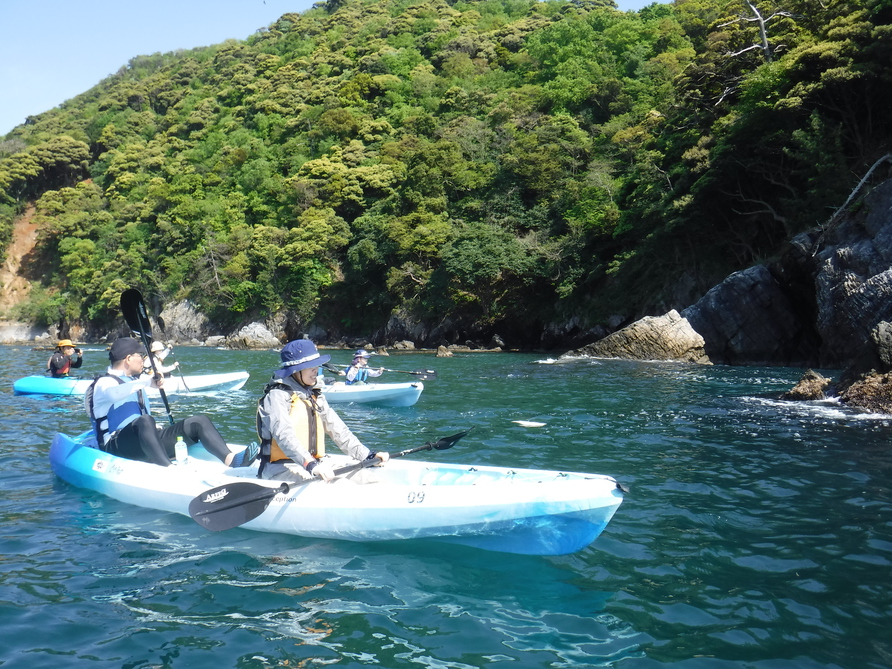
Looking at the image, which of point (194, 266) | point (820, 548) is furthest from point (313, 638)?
point (194, 266)

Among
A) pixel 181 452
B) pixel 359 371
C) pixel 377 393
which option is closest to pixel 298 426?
pixel 181 452

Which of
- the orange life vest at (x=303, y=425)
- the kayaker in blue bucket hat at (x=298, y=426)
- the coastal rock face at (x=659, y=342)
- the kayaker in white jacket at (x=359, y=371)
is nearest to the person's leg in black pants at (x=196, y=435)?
the kayaker in blue bucket hat at (x=298, y=426)

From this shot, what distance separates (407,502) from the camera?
462 centimetres

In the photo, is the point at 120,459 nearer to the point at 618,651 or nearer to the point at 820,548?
the point at 618,651

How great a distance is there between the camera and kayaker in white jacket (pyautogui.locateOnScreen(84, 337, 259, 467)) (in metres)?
6.25

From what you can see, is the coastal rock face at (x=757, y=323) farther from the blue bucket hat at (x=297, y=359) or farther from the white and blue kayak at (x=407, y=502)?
the blue bucket hat at (x=297, y=359)

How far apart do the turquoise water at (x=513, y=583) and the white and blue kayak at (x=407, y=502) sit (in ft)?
0.52

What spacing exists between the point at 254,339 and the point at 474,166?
16745 mm

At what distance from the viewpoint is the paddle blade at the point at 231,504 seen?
4.88m

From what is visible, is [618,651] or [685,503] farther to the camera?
[685,503]

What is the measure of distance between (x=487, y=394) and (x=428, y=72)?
49.7 meters

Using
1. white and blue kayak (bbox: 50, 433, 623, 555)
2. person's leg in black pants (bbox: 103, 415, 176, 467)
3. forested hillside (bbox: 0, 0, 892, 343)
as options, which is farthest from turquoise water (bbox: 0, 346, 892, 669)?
forested hillside (bbox: 0, 0, 892, 343)

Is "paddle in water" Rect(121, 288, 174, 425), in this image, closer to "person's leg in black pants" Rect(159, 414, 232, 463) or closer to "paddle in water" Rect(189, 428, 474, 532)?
"person's leg in black pants" Rect(159, 414, 232, 463)

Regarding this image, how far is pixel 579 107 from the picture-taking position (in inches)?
1618
